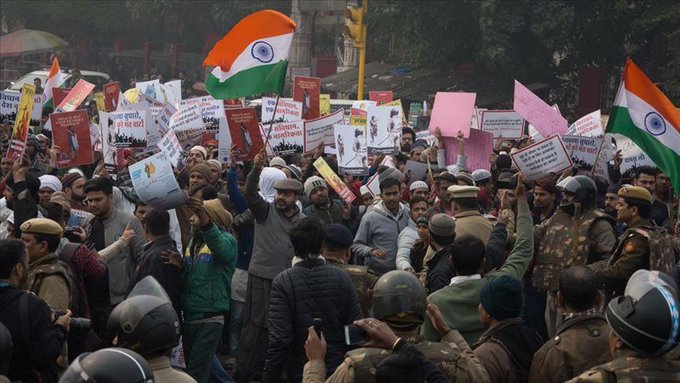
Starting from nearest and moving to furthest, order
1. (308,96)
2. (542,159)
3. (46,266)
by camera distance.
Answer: (46,266), (542,159), (308,96)

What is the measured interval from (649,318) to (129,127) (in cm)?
911

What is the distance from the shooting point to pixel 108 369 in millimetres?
3107

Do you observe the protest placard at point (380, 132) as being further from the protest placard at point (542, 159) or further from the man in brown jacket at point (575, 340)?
the man in brown jacket at point (575, 340)

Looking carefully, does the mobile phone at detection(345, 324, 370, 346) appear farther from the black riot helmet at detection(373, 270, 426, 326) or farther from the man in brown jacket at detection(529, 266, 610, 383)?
the man in brown jacket at detection(529, 266, 610, 383)

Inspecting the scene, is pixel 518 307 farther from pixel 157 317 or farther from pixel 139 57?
pixel 139 57

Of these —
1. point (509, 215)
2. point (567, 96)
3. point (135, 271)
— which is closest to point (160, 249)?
point (135, 271)

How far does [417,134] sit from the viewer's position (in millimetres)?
16156

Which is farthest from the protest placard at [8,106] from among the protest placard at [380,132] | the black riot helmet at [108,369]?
the black riot helmet at [108,369]

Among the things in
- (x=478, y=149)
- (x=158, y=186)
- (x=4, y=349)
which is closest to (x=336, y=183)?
(x=478, y=149)

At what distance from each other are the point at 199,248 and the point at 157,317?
3.39 m

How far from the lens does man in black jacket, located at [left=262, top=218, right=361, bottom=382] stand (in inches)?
233

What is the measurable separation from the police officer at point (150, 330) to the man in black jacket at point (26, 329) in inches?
41.0

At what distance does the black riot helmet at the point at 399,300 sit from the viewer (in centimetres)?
418

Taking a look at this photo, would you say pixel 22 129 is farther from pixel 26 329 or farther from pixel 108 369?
pixel 108 369
